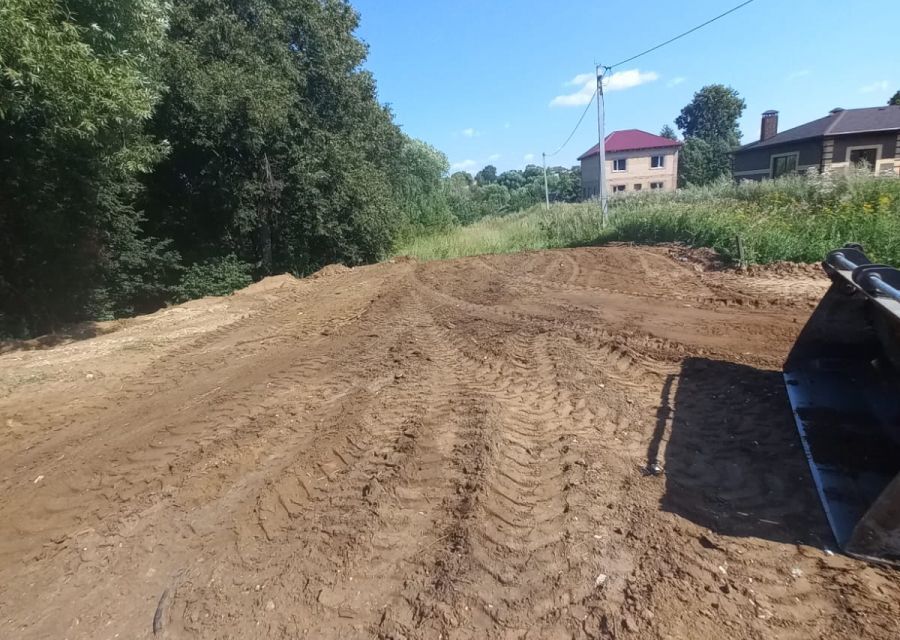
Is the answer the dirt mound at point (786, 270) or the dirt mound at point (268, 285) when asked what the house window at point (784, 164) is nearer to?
the dirt mound at point (786, 270)

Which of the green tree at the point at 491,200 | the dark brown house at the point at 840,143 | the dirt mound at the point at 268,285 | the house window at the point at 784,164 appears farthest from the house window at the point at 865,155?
the dirt mound at the point at 268,285

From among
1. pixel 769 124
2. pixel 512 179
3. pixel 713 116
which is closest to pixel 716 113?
pixel 713 116

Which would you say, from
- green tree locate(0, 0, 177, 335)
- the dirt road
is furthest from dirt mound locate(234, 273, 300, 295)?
the dirt road

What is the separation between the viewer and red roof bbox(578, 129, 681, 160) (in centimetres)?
4672

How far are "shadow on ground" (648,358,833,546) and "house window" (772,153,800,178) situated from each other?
2526 cm

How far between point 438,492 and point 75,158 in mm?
11948

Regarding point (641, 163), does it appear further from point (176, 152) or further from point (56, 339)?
point (56, 339)

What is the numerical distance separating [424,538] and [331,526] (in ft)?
2.06

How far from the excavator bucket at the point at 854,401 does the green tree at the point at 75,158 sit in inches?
336

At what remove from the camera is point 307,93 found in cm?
1803

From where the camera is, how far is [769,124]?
1288 inches

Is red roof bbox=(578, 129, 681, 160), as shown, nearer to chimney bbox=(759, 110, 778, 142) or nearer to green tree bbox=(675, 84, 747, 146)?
chimney bbox=(759, 110, 778, 142)

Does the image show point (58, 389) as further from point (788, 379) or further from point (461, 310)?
point (788, 379)

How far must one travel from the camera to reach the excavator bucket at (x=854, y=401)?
2752 millimetres
